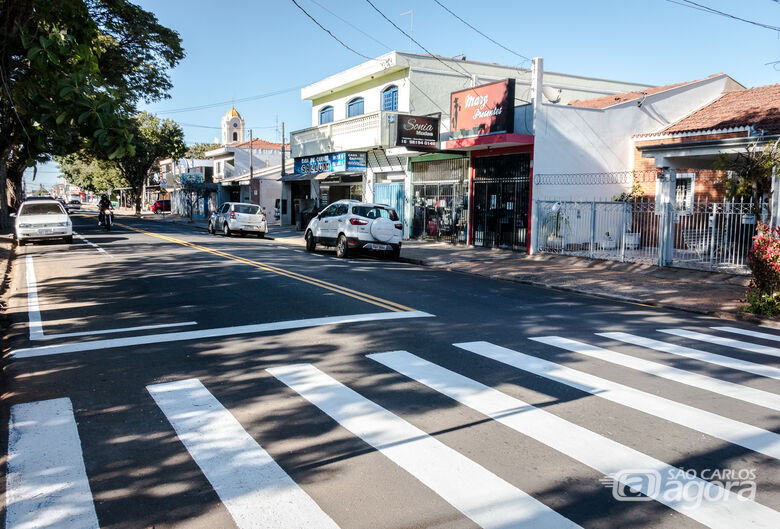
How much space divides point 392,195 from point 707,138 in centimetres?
1357

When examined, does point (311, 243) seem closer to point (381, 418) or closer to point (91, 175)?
point (381, 418)

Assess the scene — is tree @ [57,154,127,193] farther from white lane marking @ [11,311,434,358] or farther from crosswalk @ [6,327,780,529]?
crosswalk @ [6,327,780,529]

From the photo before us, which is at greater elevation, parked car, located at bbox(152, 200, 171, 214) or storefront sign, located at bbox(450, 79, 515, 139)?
storefront sign, located at bbox(450, 79, 515, 139)

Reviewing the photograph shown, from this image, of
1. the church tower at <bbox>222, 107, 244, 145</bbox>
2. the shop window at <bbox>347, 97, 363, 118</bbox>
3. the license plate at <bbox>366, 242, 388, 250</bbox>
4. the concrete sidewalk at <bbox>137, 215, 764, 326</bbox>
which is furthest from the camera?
the church tower at <bbox>222, 107, 244, 145</bbox>

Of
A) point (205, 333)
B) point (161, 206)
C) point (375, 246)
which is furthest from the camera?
point (161, 206)

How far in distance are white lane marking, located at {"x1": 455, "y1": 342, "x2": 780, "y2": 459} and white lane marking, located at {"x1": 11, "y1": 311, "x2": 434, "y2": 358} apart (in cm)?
223

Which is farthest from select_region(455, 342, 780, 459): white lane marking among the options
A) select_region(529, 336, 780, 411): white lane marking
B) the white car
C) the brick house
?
the white car

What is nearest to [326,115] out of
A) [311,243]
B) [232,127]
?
[311,243]

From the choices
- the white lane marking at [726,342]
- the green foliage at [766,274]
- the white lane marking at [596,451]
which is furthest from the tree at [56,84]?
the green foliage at [766,274]

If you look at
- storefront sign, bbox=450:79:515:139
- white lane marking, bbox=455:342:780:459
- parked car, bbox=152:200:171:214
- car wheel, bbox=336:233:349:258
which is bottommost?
white lane marking, bbox=455:342:780:459

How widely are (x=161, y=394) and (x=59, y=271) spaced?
10.7m

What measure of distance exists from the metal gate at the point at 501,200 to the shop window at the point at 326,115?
1363 cm

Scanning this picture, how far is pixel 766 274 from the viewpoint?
10.2 meters

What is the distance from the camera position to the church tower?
85.5m
